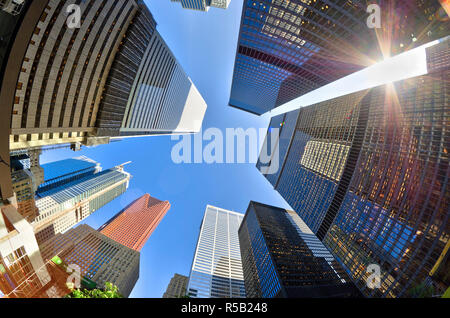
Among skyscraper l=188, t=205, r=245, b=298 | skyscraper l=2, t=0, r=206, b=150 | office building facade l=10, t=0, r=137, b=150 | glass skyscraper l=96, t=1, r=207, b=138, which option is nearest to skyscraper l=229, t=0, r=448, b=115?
glass skyscraper l=96, t=1, r=207, b=138

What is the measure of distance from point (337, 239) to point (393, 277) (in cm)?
1821

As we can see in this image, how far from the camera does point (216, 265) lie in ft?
392

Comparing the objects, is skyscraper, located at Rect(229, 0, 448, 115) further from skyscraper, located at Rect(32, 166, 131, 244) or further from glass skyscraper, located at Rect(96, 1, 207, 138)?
skyscraper, located at Rect(32, 166, 131, 244)

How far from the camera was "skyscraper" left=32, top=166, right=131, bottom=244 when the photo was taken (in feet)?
348

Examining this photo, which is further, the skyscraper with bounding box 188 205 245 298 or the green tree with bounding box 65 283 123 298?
the skyscraper with bounding box 188 205 245 298

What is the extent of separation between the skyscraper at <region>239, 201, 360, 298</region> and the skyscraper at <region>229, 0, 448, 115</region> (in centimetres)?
8737

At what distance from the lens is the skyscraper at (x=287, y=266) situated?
68.9 meters

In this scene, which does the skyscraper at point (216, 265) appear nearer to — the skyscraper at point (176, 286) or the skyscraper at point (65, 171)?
the skyscraper at point (176, 286)

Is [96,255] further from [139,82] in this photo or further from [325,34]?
[325,34]

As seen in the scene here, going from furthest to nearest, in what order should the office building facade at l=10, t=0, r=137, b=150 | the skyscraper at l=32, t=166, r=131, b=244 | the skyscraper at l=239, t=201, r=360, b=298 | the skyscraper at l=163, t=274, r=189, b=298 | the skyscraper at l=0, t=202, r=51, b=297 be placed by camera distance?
the skyscraper at l=163, t=274, r=189, b=298 < the skyscraper at l=32, t=166, r=131, b=244 < the skyscraper at l=239, t=201, r=360, b=298 < the office building facade at l=10, t=0, r=137, b=150 < the skyscraper at l=0, t=202, r=51, b=297

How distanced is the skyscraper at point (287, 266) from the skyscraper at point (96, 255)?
269 feet
